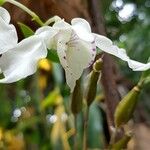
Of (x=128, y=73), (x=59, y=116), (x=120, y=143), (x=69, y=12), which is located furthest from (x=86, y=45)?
(x=128, y=73)

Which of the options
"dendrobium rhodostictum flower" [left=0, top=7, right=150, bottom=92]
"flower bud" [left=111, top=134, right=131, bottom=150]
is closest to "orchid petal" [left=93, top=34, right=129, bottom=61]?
"dendrobium rhodostictum flower" [left=0, top=7, right=150, bottom=92]

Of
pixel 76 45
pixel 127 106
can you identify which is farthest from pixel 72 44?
pixel 127 106

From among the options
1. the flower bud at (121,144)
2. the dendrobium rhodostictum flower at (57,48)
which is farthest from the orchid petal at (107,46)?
the flower bud at (121,144)

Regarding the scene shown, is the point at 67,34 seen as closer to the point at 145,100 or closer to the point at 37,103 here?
the point at 37,103

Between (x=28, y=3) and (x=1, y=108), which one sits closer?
(x=28, y=3)

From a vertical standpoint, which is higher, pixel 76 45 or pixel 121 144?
pixel 76 45

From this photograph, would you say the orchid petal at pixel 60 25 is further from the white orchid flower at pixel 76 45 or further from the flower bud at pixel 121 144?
the flower bud at pixel 121 144

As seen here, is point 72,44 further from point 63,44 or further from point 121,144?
point 121,144
